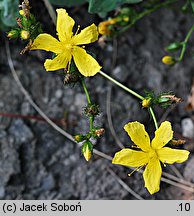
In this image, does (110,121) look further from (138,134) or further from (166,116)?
(138,134)

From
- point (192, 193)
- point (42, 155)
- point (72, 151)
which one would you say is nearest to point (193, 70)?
point (192, 193)

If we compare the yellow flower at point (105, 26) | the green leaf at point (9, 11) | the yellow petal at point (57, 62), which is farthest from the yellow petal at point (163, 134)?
the green leaf at point (9, 11)

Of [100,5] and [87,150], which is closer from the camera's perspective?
[87,150]

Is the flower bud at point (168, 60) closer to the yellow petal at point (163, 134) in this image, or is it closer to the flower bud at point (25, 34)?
the yellow petal at point (163, 134)

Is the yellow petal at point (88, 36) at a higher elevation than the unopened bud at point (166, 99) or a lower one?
higher

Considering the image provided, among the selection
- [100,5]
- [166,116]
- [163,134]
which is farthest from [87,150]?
[166,116]

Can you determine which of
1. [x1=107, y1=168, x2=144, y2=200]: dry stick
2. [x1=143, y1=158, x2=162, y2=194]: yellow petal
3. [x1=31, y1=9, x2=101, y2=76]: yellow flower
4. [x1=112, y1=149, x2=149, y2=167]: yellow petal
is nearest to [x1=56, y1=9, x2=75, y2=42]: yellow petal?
[x1=31, y1=9, x2=101, y2=76]: yellow flower

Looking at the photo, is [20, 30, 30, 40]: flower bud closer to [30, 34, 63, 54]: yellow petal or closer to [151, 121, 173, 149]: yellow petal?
[30, 34, 63, 54]: yellow petal
